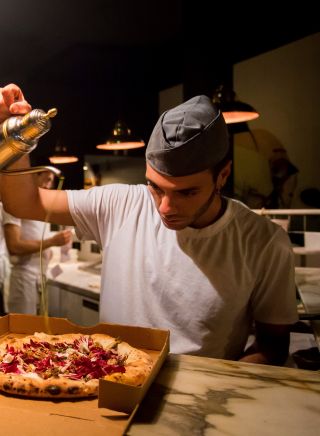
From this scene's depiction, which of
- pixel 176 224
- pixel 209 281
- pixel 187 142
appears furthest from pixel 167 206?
pixel 209 281

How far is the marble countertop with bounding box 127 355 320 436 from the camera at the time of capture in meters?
0.80

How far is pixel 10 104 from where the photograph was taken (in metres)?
1.27

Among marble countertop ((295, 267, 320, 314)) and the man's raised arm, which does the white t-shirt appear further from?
marble countertop ((295, 267, 320, 314))

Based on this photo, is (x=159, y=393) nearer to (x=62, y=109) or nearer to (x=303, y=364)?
(x=303, y=364)

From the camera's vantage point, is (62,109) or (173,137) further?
(62,109)

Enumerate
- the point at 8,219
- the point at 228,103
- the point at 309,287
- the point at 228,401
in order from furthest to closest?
1. the point at 8,219
2. the point at 228,103
3. the point at 309,287
4. the point at 228,401

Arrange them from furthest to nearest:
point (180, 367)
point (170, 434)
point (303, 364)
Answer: point (303, 364) < point (180, 367) < point (170, 434)

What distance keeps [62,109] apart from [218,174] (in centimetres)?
569

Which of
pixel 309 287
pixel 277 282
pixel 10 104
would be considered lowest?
pixel 309 287

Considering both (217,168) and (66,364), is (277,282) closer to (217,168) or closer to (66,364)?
(217,168)

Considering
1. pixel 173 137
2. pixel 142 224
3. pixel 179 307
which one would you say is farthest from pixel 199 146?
pixel 179 307

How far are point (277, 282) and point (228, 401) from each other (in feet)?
2.22

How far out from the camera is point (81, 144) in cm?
690

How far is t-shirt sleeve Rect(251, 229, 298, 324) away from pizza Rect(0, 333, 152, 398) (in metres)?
0.56
